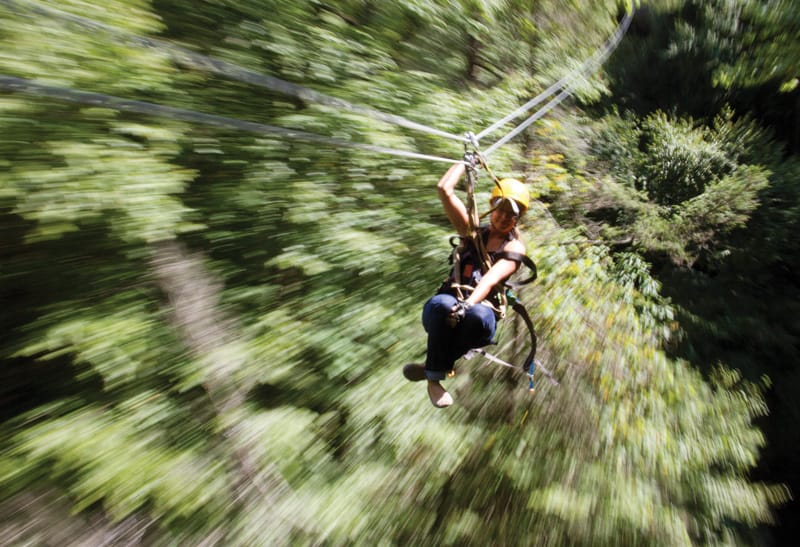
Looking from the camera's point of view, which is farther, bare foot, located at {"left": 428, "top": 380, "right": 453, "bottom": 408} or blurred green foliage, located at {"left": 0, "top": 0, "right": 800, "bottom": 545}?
bare foot, located at {"left": 428, "top": 380, "right": 453, "bottom": 408}

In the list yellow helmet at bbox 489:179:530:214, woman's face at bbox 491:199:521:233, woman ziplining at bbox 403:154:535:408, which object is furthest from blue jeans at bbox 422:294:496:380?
yellow helmet at bbox 489:179:530:214

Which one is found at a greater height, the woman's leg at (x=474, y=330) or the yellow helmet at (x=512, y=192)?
the yellow helmet at (x=512, y=192)

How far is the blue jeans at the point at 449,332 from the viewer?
223cm

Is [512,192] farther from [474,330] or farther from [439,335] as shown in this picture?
[439,335]

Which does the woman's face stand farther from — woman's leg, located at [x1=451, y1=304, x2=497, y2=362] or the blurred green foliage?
the blurred green foliage

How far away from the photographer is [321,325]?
3.46 m

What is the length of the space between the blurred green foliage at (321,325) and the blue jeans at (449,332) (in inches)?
51.3

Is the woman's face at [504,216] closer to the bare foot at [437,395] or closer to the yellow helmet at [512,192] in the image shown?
the yellow helmet at [512,192]

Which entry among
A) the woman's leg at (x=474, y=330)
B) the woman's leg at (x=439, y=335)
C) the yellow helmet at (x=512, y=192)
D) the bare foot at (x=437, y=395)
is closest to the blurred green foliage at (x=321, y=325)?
the bare foot at (x=437, y=395)

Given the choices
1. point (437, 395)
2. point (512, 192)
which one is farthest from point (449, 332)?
point (512, 192)

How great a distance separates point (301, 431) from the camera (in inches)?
123

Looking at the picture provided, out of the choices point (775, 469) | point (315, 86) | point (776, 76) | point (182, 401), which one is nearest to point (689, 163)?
point (776, 76)

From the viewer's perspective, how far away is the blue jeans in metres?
2.23

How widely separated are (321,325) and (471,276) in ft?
5.10
